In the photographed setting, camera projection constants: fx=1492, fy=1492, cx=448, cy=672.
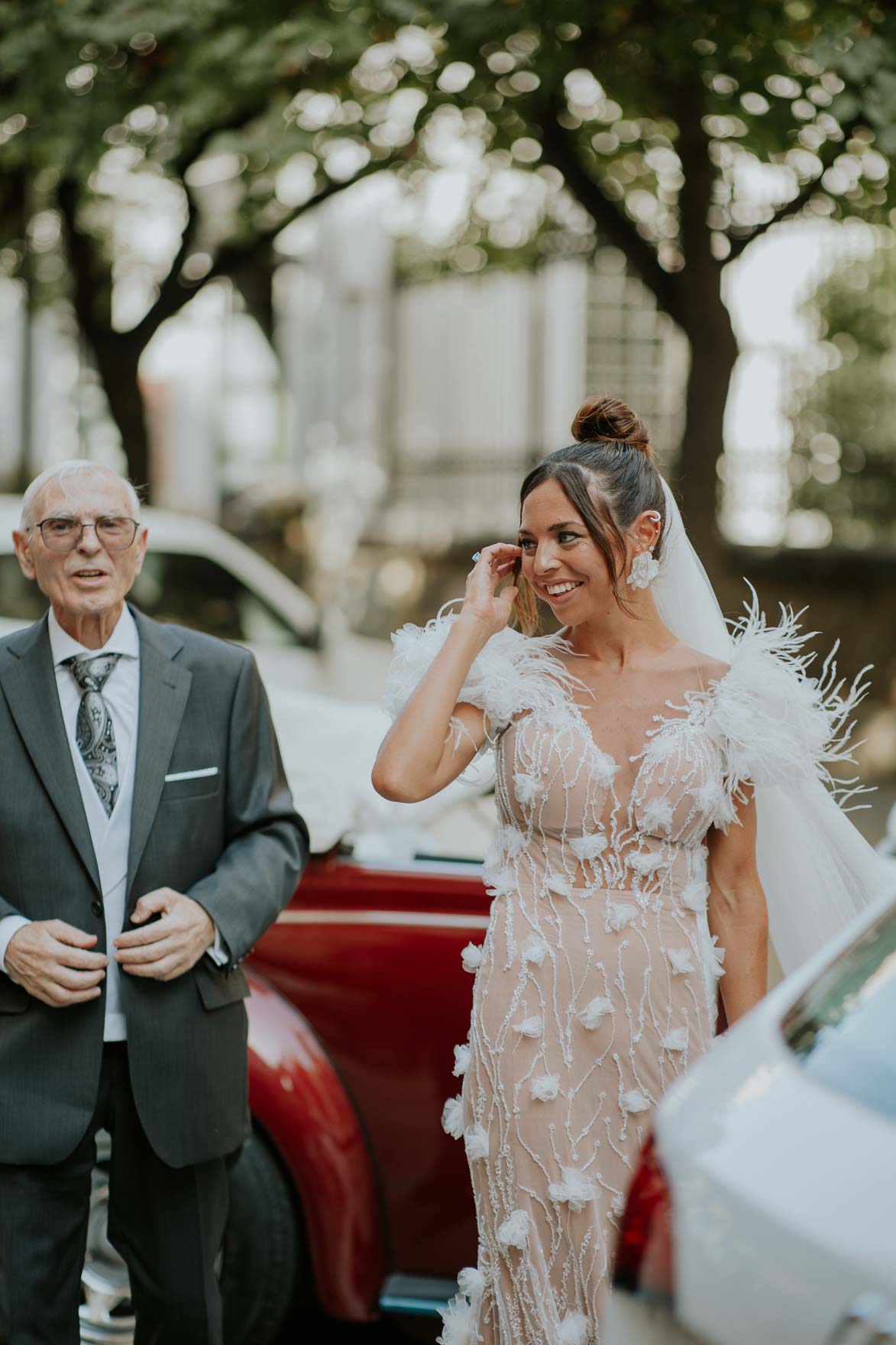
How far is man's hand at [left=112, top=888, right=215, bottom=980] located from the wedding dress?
539 mm

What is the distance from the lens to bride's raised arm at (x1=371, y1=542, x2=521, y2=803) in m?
2.59

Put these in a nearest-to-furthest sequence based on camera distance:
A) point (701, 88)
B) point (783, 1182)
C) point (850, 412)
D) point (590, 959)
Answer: point (783, 1182)
point (590, 959)
point (701, 88)
point (850, 412)

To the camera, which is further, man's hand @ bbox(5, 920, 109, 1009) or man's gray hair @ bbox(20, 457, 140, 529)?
man's gray hair @ bbox(20, 457, 140, 529)

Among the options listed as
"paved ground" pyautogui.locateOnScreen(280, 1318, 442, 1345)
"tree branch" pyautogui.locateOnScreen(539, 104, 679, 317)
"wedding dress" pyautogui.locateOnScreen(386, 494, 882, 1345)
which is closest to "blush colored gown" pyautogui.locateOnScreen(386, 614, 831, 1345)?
"wedding dress" pyautogui.locateOnScreen(386, 494, 882, 1345)

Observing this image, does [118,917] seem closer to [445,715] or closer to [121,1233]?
[121,1233]

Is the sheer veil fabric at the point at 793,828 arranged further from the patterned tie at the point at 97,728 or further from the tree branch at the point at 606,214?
the tree branch at the point at 606,214

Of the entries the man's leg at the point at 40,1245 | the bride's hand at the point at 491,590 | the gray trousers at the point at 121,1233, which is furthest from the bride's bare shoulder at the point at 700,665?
the man's leg at the point at 40,1245

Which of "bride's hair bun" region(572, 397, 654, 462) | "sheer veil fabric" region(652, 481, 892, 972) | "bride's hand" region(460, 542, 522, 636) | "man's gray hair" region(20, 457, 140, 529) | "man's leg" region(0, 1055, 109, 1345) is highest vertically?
"bride's hair bun" region(572, 397, 654, 462)

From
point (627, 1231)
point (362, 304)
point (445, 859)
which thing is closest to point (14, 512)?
point (445, 859)

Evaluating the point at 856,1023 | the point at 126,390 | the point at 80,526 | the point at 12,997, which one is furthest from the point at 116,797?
the point at 126,390

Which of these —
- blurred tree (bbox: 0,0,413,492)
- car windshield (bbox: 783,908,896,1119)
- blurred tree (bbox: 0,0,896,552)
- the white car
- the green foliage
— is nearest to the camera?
the white car

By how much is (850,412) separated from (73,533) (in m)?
9.49

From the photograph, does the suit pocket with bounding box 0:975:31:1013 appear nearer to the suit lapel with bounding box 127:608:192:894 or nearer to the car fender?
the suit lapel with bounding box 127:608:192:894

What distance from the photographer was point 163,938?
8.93 feet
